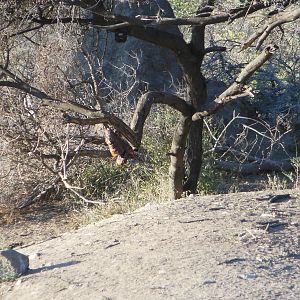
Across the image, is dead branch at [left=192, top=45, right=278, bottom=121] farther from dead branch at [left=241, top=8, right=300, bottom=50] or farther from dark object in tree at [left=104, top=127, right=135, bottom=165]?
dark object in tree at [left=104, top=127, right=135, bottom=165]

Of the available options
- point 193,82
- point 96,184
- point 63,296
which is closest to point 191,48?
point 193,82

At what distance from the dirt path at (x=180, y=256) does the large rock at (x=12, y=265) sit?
0.08 meters

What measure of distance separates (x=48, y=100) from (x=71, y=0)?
991 millimetres

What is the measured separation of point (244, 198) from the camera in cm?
773

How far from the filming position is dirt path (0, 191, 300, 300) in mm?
5098

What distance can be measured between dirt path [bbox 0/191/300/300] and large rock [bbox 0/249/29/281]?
8 centimetres

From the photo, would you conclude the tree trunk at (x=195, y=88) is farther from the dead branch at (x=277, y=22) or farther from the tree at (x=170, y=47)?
the dead branch at (x=277, y=22)

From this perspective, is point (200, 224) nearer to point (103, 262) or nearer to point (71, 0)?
point (103, 262)

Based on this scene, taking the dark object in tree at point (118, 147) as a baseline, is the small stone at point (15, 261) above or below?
below

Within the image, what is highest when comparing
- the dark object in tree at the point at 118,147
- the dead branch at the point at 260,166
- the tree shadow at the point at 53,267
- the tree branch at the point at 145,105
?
the tree branch at the point at 145,105

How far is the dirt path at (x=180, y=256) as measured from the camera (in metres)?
5.10

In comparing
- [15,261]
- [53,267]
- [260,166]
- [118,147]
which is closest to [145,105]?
[118,147]

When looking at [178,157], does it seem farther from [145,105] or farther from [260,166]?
[260,166]

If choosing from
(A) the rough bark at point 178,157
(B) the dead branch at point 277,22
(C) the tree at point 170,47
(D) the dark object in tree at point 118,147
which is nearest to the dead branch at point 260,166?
(C) the tree at point 170,47
